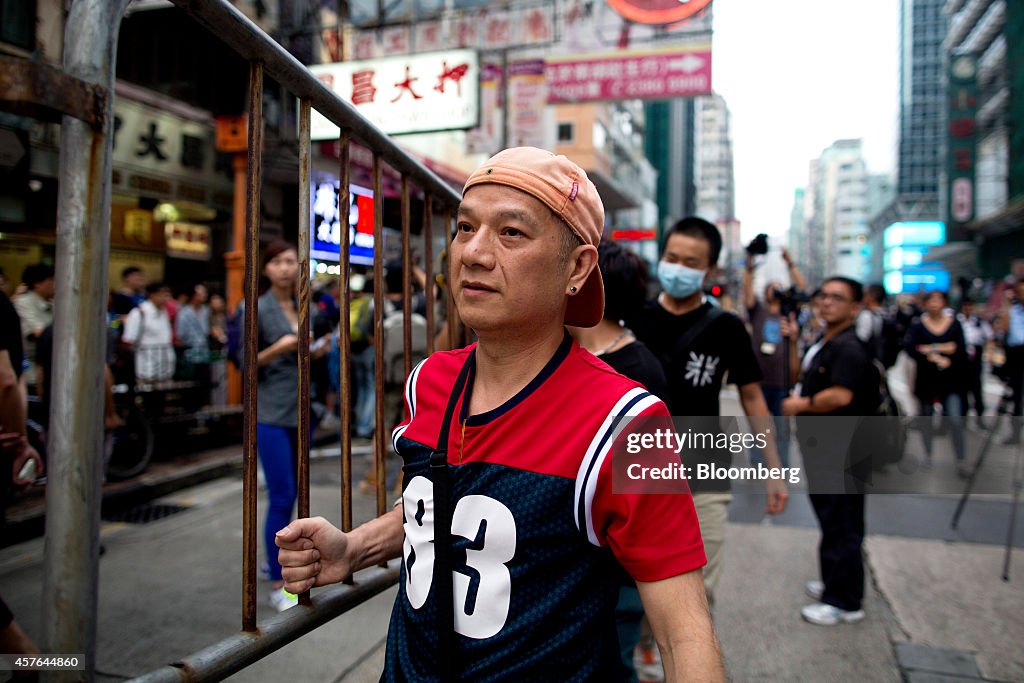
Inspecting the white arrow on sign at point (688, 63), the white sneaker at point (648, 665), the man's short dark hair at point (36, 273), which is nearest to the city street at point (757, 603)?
the white sneaker at point (648, 665)

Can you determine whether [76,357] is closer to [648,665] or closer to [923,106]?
[648,665]

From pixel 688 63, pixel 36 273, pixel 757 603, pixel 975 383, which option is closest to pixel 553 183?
pixel 757 603

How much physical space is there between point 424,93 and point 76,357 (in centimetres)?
665

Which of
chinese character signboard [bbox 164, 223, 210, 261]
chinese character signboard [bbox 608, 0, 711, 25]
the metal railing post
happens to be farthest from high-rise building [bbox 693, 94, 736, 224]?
the metal railing post

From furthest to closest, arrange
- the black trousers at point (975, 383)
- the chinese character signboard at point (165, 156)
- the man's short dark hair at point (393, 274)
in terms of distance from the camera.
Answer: the chinese character signboard at point (165, 156) → the black trousers at point (975, 383) → the man's short dark hair at point (393, 274)

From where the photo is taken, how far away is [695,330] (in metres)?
3.03

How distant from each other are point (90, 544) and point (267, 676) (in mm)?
2267

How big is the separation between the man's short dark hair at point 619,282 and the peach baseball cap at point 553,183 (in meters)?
1.23

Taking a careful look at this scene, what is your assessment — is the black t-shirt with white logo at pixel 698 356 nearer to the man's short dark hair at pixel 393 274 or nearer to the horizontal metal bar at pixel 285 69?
the horizontal metal bar at pixel 285 69

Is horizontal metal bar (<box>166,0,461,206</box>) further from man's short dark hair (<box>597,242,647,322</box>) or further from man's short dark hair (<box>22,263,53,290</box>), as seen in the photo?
man's short dark hair (<box>22,263,53,290</box>)

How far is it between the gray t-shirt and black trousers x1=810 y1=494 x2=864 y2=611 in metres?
2.85

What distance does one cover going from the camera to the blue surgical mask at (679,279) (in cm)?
311

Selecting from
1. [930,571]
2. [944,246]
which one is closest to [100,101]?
[930,571]

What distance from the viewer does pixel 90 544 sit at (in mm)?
1082
